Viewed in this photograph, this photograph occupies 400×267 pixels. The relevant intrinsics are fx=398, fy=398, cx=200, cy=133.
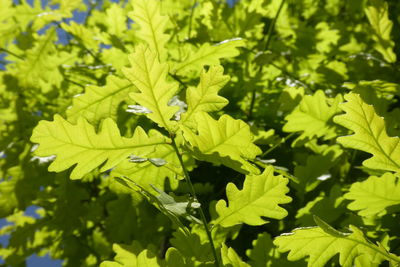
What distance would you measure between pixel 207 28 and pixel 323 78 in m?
0.60

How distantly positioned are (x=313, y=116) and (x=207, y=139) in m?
0.61

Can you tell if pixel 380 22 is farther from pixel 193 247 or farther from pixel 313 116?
pixel 193 247

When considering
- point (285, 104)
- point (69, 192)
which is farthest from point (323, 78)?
point (69, 192)

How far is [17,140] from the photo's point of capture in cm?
201

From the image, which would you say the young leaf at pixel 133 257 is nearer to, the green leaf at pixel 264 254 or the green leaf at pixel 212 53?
the green leaf at pixel 264 254

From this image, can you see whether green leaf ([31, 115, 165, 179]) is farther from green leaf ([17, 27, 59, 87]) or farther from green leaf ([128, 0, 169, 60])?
green leaf ([17, 27, 59, 87])

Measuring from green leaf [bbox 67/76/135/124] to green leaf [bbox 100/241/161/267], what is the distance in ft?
1.53

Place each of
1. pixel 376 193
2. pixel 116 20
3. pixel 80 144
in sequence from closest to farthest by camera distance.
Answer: pixel 80 144 → pixel 376 193 → pixel 116 20

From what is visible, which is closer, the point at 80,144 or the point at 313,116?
the point at 80,144

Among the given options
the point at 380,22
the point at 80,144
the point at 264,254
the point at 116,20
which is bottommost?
the point at 264,254

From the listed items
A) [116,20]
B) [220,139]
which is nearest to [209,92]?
[220,139]

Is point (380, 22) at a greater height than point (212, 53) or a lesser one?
lesser

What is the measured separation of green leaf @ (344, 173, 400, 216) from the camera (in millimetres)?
990

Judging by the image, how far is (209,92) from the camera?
94 cm
